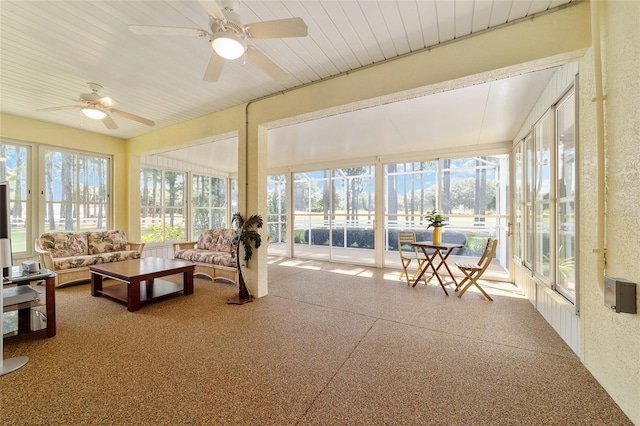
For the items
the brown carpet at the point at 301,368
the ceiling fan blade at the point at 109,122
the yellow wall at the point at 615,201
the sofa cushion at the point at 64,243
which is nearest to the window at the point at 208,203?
the sofa cushion at the point at 64,243

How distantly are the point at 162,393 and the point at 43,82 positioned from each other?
3924 mm

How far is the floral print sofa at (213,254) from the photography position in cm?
428

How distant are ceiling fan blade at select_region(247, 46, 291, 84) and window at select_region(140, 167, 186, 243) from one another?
5.19 meters

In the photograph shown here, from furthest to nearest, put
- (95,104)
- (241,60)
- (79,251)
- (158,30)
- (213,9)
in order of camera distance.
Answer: (79,251)
(95,104)
(241,60)
(158,30)
(213,9)

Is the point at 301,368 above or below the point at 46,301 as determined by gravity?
below

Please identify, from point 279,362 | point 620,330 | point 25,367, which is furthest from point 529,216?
point 25,367

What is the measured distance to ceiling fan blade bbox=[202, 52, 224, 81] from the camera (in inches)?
82.3

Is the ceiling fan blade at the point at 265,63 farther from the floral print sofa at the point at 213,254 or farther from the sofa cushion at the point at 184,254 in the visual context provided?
the sofa cushion at the point at 184,254

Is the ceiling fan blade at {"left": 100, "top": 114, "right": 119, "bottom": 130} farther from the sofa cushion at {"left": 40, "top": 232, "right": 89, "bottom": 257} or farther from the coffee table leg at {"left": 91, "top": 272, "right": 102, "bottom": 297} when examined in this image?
the sofa cushion at {"left": 40, "top": 232, "right": 89, "bottom": 257}

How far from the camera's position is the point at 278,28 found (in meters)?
1.75

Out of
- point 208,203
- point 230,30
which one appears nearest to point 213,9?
point 230,30

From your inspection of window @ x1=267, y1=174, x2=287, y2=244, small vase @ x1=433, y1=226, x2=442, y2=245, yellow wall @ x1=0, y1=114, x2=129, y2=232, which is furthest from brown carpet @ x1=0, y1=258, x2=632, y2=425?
window @ x1=267, y1=174, x2=287, y2=244

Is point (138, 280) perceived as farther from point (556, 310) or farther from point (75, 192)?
point (556, 310)

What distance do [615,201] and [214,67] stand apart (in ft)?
10.2
